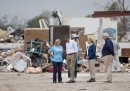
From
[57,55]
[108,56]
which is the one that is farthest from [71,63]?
[108,56]

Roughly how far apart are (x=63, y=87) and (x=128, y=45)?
2918cm

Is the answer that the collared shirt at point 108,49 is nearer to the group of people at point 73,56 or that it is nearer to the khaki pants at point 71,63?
the group of people at point 73,56

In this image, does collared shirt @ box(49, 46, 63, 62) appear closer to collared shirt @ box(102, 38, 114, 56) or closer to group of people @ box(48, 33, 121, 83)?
group of people @ box(48, 33, 121, 83)

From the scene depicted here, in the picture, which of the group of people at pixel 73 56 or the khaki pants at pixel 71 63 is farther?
the khaki pants at pixel 71 63

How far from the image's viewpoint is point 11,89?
1738cm

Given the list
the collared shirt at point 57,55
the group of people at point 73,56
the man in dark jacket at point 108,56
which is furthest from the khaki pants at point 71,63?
the man in dark jacket at point 108,56

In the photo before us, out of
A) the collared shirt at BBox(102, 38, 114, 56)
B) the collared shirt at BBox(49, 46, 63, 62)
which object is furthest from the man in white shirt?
the collared shirt at BBox(102, 38, 114, 56)

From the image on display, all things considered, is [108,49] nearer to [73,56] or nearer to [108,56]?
[108,56]

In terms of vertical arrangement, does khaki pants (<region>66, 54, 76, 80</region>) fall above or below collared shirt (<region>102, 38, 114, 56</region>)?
below

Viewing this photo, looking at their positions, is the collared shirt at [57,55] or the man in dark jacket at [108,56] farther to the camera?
the collared shirt at [57,55]

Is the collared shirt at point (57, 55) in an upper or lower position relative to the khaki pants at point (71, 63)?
upper

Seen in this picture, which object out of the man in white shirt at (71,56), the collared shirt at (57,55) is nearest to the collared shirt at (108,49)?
the man in white shirt at (71,56)

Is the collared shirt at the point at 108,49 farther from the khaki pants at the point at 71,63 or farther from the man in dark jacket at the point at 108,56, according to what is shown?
the khaki pants at the point at 71,63

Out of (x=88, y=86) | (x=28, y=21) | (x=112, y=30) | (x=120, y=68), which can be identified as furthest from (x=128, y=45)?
(x=28, y=21)
